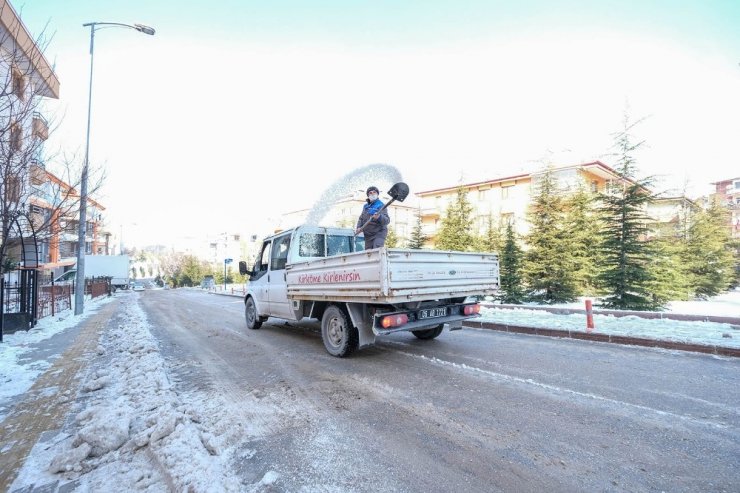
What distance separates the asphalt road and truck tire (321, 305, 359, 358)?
217 mm

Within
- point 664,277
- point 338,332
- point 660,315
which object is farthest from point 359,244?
point 664,277

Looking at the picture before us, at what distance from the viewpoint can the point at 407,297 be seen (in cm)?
521

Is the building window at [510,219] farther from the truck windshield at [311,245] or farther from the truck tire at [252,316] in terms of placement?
the truck tire at [252,316]

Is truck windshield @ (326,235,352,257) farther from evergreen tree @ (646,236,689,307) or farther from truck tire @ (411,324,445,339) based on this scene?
evergreen tree @ (646,236,689,307)

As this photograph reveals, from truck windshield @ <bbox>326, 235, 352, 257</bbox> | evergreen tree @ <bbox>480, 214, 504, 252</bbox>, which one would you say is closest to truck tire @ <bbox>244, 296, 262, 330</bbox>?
truck windshield @ <bbox>326, 235, 352, 257</bbox>

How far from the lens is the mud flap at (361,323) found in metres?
5.63

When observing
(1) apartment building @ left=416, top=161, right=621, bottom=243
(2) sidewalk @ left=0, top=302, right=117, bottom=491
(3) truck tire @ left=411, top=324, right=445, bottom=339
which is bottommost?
(2) sidewalk @ left=0, top=302, right=117, bottom=491

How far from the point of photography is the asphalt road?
2566 mm

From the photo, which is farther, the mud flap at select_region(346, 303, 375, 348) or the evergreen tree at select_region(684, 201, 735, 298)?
the evergreen tree at select_region(684, 201, 735, 298)

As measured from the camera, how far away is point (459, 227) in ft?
66.5

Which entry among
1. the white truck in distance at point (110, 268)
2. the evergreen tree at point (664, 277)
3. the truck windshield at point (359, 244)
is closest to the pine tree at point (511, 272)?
the evergreen tree at point (664, 277)

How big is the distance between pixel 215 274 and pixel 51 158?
57.6m

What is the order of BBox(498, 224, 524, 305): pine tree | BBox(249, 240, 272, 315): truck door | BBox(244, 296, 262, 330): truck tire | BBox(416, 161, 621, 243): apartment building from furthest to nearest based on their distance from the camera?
BBox(416, 161, 621, 243): apartment building → BBox(498, 224, 524, 305): pine tree → BBox(244, 296, 262, 330): truck tire → BBox(249, 240, 272, 315): truck door

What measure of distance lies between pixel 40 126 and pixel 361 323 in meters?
6.94
